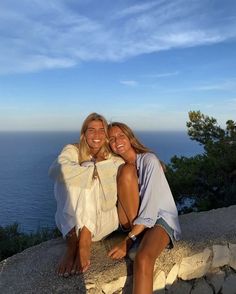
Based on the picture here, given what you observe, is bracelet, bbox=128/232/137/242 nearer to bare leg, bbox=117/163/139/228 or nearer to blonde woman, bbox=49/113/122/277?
bare leg, bbox=117/163/139/228

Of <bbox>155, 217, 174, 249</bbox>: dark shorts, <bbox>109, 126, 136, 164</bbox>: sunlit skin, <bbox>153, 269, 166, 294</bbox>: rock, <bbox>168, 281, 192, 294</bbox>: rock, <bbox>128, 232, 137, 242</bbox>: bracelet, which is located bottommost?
<bbox>168, 281, 192, 294</bbox>: rock

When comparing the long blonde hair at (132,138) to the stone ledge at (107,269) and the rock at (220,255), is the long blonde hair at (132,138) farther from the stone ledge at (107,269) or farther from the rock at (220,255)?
the rock at (220,255)

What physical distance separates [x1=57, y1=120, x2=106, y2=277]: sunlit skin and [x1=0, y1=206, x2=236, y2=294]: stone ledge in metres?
0.07

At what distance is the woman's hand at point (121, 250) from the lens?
3.26 metres

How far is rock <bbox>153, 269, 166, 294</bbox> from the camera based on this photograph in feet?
10.6

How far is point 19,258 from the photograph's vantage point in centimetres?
360

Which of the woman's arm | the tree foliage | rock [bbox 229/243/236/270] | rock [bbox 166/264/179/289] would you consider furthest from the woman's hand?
the tree foliage

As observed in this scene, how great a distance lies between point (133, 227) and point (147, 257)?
355 millimetres

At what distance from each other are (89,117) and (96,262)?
49.2 inches

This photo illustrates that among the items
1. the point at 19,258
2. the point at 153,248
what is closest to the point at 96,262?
the point at 153,248

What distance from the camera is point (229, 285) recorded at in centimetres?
372

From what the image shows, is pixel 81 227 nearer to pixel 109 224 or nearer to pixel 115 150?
pixel 109 224

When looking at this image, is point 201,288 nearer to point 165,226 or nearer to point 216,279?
point 216,279

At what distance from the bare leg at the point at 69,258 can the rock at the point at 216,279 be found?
1215mm
